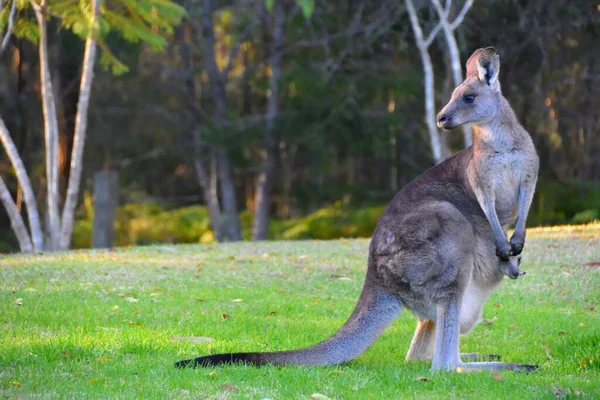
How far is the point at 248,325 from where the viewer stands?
6.97m

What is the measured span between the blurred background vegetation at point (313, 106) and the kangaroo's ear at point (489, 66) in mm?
12068

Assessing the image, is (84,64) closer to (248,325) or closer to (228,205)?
(248,325)

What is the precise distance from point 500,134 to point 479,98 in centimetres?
31

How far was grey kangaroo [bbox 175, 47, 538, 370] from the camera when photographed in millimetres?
5289

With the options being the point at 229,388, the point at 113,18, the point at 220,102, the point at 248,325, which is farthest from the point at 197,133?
the point at 229,388

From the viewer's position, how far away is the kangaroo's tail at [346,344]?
5.15m

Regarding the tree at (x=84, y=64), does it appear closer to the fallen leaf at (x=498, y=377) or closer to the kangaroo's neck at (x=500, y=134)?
the kangaroo's neck at (x=500, y=134)

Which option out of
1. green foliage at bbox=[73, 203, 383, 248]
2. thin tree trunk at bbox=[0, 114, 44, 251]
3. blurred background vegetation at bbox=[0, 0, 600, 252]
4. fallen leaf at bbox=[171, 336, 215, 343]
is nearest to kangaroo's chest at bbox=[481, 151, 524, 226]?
fallen leaf at bbox=[171, 336, 215, 343]

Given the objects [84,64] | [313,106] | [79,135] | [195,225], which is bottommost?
[195,225]

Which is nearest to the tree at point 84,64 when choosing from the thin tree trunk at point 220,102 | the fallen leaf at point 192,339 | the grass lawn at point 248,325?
the grass lawn at point 248,325

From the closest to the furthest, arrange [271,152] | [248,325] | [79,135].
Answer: [248,325], [79,135], [271,152]

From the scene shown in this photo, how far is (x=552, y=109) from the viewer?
19.8 meters

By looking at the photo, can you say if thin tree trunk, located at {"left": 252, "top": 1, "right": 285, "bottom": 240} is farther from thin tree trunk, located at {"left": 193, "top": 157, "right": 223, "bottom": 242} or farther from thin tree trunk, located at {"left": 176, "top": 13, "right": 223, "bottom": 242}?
thin tree trunk, located at {"left": 176, "top": 13, "right": 223, "bottom": 242}

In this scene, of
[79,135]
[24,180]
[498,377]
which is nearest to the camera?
[498,377]
